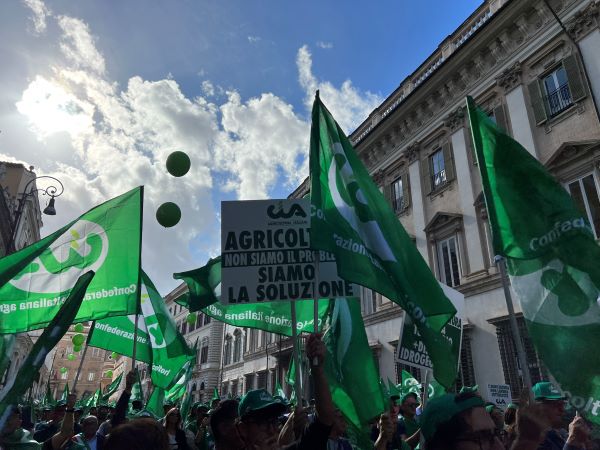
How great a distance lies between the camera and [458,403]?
1926mm

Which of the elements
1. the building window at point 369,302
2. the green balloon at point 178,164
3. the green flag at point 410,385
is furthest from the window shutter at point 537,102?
the green balloon at point 178,164

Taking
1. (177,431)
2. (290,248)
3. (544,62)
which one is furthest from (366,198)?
(544,62)

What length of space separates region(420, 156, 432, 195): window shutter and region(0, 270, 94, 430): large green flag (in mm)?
16985

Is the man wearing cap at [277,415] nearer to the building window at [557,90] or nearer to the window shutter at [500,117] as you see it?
the building window at [557,90]

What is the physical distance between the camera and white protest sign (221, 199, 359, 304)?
15.3 ft

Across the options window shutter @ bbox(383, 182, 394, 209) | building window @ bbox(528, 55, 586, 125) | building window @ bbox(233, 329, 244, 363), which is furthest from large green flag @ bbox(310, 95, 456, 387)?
building window @ bbox(233, 329, 244, 363)

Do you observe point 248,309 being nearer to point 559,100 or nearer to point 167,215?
point 167,215

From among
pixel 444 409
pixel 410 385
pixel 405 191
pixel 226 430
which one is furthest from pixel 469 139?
pixel 444 409

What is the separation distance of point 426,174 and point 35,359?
17.9 m

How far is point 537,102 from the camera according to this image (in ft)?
48.5

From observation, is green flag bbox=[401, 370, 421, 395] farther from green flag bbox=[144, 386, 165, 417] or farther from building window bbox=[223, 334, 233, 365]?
building window bbox=[223, 334, 233, 365]

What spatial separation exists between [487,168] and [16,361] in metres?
39.6

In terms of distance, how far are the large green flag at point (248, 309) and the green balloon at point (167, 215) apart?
966 millimetres

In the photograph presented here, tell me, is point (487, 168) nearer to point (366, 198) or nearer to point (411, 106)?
point (366, 198)
